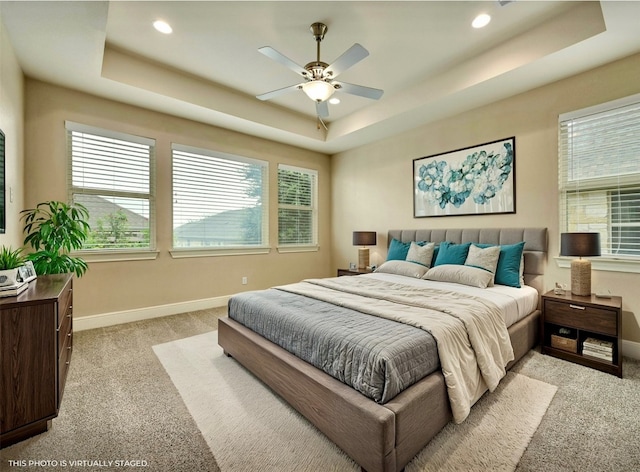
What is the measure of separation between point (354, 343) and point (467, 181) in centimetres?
315

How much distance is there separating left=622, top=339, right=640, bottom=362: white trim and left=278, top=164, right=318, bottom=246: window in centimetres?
436

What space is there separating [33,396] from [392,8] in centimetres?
376

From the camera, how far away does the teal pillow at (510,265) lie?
3041mm

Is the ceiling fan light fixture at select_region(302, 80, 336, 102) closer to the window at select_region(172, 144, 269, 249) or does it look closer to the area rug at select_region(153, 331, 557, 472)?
the window at select_region(172, 144, 269, 249)

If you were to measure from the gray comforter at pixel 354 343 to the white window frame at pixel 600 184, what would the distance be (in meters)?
2.44

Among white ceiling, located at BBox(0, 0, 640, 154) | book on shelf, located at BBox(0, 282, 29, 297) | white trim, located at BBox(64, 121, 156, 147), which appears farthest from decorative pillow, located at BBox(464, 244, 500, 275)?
white trim, located at BBox(64, 121, 156, 147)

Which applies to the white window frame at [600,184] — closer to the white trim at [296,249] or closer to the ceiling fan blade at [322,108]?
the ceiling fan blade at [322,108]

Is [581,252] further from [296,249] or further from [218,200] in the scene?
[218,200]

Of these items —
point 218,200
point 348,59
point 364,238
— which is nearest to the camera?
point 348,59

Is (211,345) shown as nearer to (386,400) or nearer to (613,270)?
(386,400)

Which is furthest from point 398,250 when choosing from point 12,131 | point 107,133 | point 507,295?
point 12,131

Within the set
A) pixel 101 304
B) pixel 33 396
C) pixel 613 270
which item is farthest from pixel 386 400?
pixel 101 304

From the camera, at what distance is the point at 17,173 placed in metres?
2.75

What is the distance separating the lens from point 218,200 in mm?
4547
